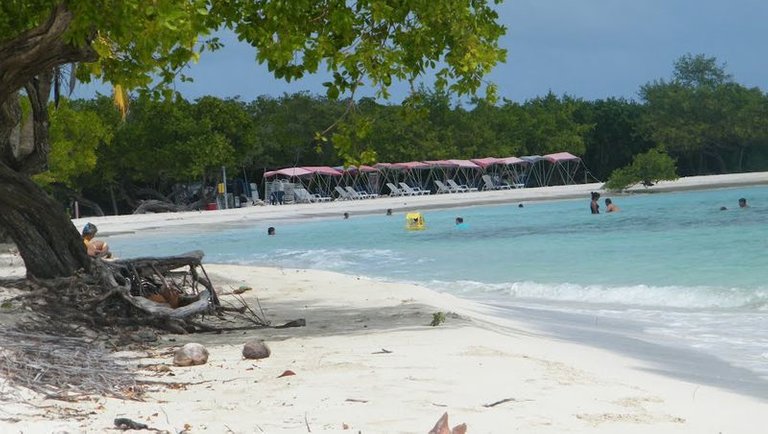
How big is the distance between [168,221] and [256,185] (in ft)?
53.9

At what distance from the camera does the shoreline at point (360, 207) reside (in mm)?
42250

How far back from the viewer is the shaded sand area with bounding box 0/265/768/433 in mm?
5547

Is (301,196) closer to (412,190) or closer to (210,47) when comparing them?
(412,190)

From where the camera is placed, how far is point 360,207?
47156mm

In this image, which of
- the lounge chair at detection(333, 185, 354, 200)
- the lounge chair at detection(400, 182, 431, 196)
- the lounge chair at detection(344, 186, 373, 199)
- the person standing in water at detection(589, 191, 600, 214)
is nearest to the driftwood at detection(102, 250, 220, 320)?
the person standing in water at detection(589, 191, 600, 214)

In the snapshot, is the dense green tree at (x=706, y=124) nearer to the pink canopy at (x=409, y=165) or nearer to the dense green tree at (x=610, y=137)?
Answer: the dense green tree at (x=610, y=137)

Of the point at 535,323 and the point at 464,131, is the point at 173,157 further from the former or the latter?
the point at 535,323

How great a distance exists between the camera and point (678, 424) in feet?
18.9

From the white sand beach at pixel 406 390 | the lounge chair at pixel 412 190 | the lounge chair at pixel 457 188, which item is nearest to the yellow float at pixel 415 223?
the white sand beach at pixel 406 390

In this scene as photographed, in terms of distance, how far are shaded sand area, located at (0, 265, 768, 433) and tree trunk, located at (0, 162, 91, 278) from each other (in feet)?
5.92

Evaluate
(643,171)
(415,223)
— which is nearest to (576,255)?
(415,223)

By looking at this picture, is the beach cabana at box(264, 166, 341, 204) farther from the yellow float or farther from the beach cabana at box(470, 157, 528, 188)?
the yellow float

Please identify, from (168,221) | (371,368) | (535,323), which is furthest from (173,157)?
(371,368)

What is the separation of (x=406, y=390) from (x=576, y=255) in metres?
16.8
